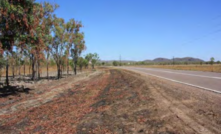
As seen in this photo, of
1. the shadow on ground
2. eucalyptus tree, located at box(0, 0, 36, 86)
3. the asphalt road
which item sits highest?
eucalyptus tree, located at box(0, 0, 36, 86)

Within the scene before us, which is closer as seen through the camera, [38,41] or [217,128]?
[217,128]

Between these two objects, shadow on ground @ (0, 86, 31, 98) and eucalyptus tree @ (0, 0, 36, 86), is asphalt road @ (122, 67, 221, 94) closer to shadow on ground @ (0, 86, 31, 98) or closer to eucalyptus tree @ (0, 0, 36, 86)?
eucalyptus tree @ (0, 0, 36, 86)

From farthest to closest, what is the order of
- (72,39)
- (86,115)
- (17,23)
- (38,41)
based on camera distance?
(72,39)
(38,41)
(17,23)
(86,115)

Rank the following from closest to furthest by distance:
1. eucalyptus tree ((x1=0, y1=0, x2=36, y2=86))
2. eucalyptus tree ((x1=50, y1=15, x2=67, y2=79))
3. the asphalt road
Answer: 1. eucalyptus tree ((x1=0, y1=0, x2=36, y2=86))
2. the asphalt road
3. eucalyptus tree ((x1=50, y1=15, x2=67, y2=79))

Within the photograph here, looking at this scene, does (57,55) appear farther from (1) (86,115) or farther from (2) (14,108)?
(1) (86,115)

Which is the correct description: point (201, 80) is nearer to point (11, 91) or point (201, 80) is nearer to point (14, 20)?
point (14, 20)

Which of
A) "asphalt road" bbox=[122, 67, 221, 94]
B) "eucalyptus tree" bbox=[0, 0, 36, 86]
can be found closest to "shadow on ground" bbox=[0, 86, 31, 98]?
"eucalyptus tree" bbox=[0, 0, 36, 86]

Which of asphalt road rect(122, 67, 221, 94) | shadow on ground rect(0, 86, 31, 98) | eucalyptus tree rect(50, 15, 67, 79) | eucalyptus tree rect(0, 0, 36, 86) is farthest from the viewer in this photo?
eucalyptus tree rect(50, 15, 67, 79)

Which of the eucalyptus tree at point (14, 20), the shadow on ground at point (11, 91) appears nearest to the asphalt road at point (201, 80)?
the eucalyptus tree at point (14, 20)

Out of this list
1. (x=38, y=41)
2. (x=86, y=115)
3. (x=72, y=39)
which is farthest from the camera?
(x=72, y=39)

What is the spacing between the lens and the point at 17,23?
37.0ft

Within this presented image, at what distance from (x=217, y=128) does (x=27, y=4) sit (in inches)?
469

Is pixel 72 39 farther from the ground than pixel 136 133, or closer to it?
farther from the ground

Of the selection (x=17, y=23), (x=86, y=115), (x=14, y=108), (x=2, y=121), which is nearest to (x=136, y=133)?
(x=86, y=115)
